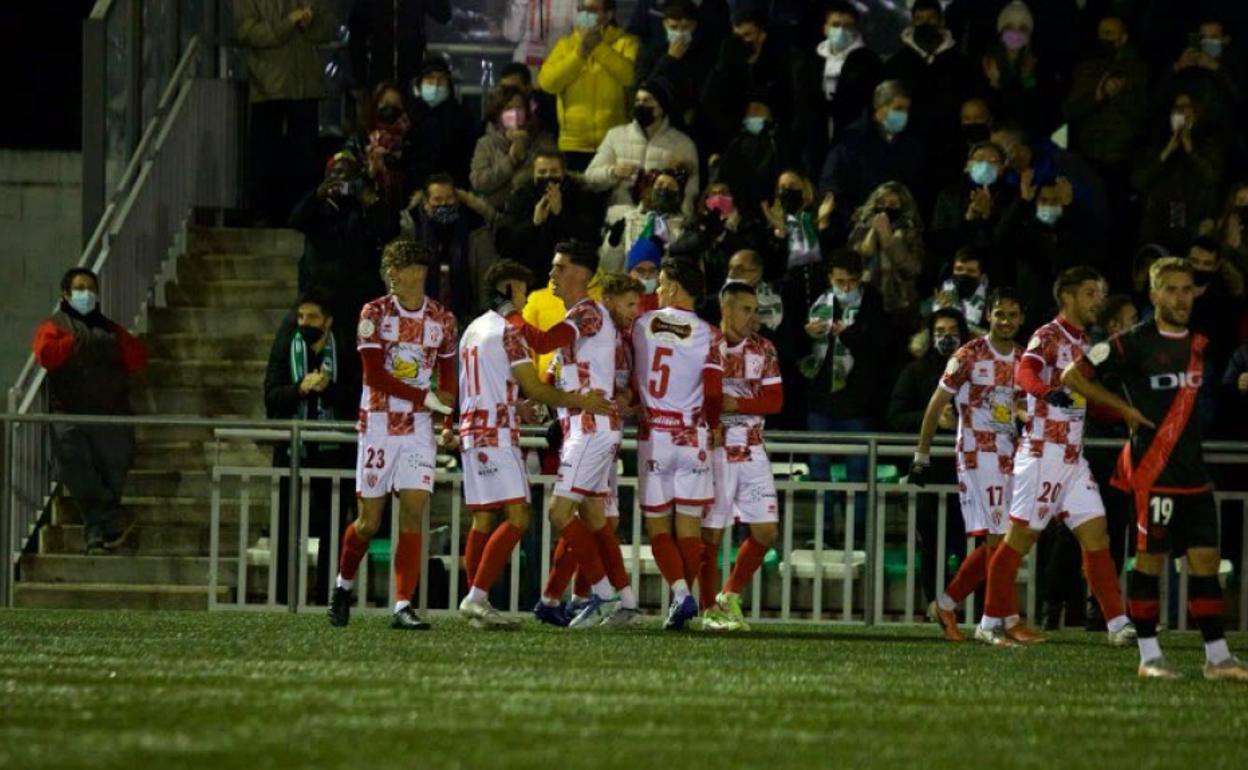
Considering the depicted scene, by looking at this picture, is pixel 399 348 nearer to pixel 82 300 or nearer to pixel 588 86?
pixel 82 300

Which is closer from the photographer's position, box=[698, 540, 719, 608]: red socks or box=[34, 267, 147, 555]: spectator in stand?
box=[698, 540, 719, 608]: red socks

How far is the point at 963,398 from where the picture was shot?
16109mm

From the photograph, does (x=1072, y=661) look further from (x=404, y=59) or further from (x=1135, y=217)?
(x=404, y=59)

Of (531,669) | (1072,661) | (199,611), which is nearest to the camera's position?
(531,669)

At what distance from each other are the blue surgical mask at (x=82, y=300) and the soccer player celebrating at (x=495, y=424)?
14.3 feet

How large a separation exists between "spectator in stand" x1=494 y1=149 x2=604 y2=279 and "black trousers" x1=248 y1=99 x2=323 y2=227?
2941 mm

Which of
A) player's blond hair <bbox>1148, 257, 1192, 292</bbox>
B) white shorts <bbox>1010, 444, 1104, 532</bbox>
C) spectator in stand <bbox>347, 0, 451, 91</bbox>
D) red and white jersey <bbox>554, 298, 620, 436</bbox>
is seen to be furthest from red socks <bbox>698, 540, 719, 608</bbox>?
spectator in stand <bbox>347, 0, 451, 91</bbox>

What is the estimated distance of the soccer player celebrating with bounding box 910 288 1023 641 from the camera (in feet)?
52.5

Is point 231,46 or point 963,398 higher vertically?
point 231,46

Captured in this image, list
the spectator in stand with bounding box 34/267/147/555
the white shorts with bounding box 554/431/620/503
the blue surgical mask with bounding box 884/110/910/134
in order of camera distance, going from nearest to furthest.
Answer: the white shorts with bounding box 554/431/620/503 < the spectator in stand with bounding box 34/267/147/555 < the blue surgical mask with bounding box 884/110/910/134

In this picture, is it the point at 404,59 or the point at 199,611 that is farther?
the point at 404,59

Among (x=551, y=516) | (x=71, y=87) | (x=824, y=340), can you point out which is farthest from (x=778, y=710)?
(x=71, y=87)

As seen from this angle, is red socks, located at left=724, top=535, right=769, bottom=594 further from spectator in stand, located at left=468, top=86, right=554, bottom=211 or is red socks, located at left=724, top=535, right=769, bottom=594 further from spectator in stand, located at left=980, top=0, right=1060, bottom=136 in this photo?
spectator in stand, located at left=980, top=0, right=1060, bottom=136

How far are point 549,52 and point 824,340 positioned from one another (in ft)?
15.5
